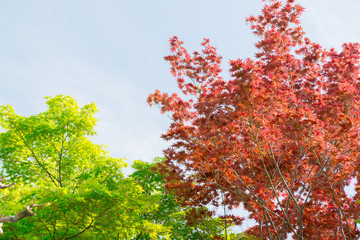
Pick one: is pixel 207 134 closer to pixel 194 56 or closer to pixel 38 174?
pixel 194 56

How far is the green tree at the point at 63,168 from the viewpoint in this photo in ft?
38.4

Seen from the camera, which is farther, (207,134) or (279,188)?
(279,188)

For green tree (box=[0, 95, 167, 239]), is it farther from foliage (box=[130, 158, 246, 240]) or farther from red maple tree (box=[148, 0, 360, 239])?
red maple tree (box=[148, 0, 360, 239])

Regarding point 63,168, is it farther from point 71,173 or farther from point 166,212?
point 166,212

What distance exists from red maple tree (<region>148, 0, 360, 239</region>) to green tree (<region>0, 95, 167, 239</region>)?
126 inches

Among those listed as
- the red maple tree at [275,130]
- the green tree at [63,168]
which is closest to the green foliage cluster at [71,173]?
the green tree at [63,168]

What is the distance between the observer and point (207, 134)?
8562 millimetres

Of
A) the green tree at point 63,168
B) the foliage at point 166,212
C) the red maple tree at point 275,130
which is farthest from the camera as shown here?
the foliage at point 166,212

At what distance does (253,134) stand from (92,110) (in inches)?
433

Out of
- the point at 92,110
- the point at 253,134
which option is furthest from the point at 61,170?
the point at 253,134

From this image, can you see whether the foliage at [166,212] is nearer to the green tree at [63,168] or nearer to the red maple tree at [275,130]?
the green tree at [63,168]

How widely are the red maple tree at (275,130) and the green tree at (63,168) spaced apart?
10.5 ft

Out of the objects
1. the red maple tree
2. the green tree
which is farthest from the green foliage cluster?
the red maple tree

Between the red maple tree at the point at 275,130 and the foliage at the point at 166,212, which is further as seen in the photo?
the foliage at the point at 166,212
